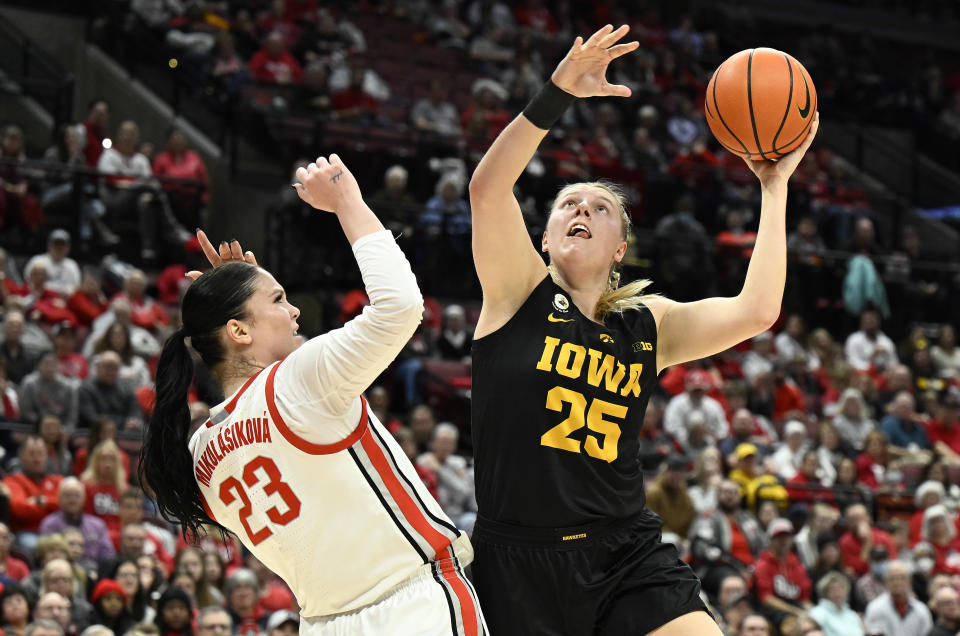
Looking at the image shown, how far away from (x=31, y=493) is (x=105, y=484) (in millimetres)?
502

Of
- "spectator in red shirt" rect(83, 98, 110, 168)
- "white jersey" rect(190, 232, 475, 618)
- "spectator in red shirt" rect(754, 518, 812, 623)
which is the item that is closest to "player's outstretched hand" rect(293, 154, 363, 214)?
"white jersey" rect(190, 232, 475, 618)

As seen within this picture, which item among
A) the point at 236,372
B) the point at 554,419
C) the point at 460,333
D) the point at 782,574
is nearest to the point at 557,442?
the point at 554,419

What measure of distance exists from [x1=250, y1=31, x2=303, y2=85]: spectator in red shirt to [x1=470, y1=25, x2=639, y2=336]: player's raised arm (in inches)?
479

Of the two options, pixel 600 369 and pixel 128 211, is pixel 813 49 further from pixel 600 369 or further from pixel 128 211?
pixel 600 369

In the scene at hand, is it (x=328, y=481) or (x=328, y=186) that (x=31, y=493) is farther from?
(x=328, y=186)

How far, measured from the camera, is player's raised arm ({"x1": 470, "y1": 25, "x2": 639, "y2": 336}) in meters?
Result: 3.66

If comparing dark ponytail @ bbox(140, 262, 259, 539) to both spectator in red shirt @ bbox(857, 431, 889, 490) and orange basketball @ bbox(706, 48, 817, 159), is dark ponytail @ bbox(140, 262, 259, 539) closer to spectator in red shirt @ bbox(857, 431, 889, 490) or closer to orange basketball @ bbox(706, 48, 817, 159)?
orange basketball @ bbox(706, 48, 817, 159)

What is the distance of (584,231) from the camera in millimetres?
4156

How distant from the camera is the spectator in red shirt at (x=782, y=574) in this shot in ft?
35.7

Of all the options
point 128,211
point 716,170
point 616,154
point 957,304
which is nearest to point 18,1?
point 128,211

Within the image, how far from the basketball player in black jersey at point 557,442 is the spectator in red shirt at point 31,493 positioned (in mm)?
6175

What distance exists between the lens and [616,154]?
17.1 meters

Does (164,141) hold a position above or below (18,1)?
below

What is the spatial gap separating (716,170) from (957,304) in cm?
347
